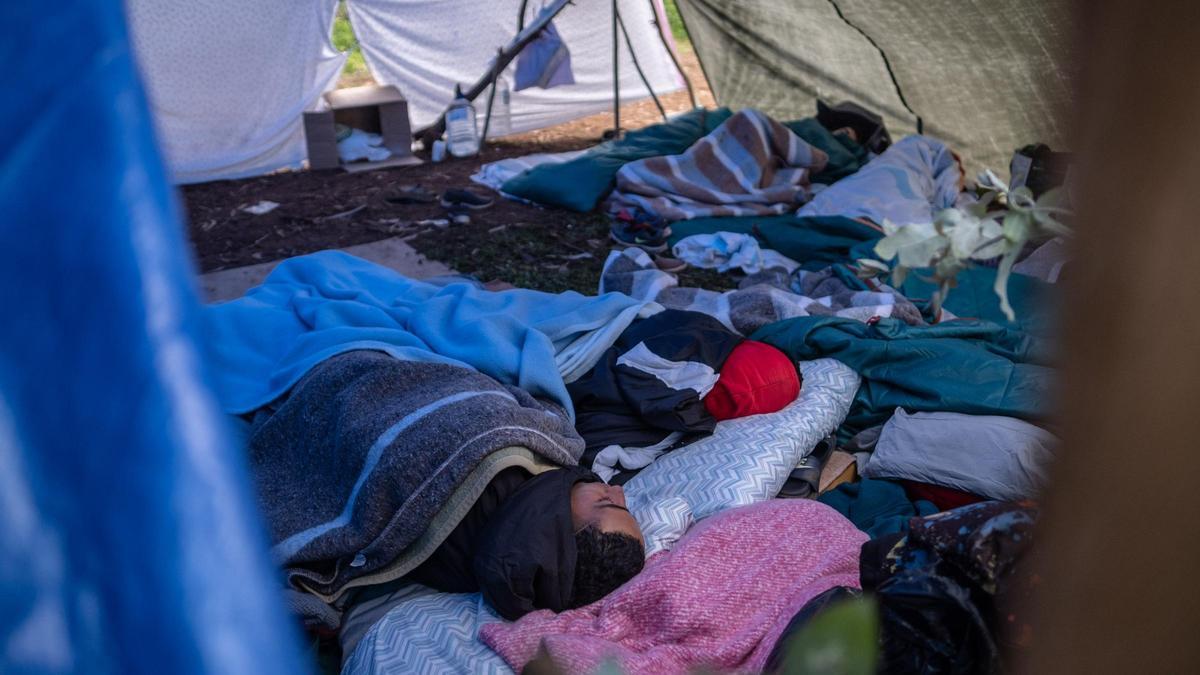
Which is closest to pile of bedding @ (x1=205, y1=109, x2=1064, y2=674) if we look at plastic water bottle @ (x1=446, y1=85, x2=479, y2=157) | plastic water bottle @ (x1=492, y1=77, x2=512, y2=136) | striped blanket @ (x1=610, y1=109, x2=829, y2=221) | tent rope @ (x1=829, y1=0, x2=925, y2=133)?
striped blanket @ (x1=610, y1=109, x2=829, y2=221)

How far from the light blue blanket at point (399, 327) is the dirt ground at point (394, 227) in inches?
34.9

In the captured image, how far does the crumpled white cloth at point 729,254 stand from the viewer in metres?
4.21

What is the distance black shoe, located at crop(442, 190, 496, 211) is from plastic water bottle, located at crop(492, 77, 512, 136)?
178 centimetres

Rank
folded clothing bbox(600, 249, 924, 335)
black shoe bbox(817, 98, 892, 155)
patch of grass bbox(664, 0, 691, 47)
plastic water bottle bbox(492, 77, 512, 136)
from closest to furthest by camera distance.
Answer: folded clothing bbox(600, 249, 924, 335) < black shoe bbox(817, 98, 892, 155) < plastic water bottle bbox(492, 77, 512, 136) < patch of grass bbox(664, 0, 691, 47)

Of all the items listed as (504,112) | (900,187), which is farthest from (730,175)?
(504,112)

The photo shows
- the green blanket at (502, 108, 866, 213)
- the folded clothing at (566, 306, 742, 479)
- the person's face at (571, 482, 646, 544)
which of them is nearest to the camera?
the person's face at (571, 482, 646, 544)

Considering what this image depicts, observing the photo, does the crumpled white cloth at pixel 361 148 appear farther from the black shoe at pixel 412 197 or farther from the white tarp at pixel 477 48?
the black shoe at pixel 412 197

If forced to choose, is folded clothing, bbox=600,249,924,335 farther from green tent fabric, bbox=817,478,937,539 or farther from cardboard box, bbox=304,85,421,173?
cardboard box, bbox=304,85,421,173

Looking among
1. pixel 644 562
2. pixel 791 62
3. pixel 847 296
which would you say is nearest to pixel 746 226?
pixel 847 296

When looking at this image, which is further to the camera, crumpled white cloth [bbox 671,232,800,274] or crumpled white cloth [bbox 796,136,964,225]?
crumpled white cloth [bbox 796,136,964,225]

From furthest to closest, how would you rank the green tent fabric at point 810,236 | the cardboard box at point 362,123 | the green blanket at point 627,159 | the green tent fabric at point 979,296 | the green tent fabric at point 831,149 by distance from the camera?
the cardboard box at point 362,123 → the green tent fabric at point 831,149 → the green blanket at point 627,159 → the green tent fabric at point 810,236 → the green tent fabric at point 979,296

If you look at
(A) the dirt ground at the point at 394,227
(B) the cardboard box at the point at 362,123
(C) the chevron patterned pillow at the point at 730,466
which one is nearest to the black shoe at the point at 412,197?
(A) the dirt ground at the point at 394,227

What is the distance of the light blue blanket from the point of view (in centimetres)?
269

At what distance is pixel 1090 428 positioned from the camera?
0.40 metres
